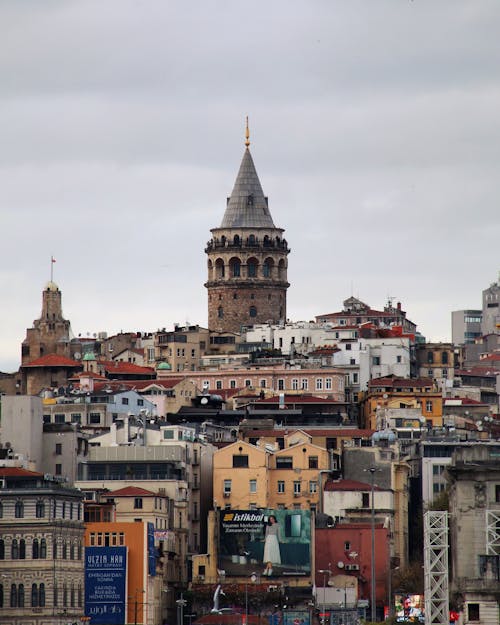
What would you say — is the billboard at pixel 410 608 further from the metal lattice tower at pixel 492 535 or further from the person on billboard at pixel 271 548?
the person on billboard at pixel 271 548

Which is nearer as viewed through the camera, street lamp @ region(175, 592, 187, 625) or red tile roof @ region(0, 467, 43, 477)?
red tile roof @ region(0, 467, 43, 477)

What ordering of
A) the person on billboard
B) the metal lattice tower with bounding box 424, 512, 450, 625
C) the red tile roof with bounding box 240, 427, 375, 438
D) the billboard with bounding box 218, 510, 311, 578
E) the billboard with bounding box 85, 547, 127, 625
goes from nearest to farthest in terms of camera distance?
the metal lattice tower with bounding box 424, 512, 450, 625 → the billboard with bounding box 85, 547, 127, 625 → the billboard with bounding box 218, 510, 311, 578 → the person on billboard → the red tile roof with bounding box 240, 427, 375, 438

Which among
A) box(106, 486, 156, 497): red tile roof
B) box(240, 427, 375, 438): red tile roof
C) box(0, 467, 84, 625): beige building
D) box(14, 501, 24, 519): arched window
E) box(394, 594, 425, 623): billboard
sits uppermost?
box(240, 427, 375, 438): red tile roof

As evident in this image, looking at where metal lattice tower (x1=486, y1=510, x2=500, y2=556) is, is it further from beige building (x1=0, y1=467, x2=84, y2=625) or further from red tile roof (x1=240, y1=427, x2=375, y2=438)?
red tile roof (x1=240, y1=427, x2=375, y2=438)

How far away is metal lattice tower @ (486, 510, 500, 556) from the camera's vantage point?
5276 inches

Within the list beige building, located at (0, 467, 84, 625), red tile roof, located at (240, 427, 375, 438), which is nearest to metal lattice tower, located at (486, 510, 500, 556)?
beige building, located at (0, 467, 84, 625)

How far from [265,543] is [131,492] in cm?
898

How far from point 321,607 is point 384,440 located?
28924 mm

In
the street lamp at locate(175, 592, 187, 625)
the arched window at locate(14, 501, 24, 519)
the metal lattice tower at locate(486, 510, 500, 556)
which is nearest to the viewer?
the metal lattice tower at locate(486, 510, 500, 556)

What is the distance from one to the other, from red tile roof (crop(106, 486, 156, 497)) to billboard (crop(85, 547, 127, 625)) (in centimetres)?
1236

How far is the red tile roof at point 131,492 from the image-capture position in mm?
167250

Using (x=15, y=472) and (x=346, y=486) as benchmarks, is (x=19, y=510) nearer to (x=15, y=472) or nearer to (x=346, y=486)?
(x=15, y=472)

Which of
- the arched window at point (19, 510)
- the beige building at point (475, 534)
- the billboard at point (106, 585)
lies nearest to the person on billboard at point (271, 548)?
the billboard at point (106, 585)

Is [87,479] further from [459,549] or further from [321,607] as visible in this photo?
[459,549]
